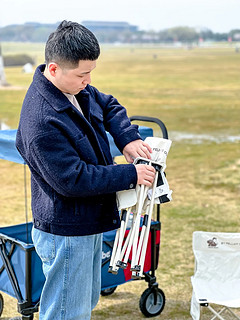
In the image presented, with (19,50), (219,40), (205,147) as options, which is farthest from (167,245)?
(219,40)

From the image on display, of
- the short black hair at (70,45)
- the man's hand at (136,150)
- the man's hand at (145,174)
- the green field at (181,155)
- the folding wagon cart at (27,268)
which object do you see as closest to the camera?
the short black hair at (70,45)

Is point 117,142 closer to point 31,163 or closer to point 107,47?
point 31,163

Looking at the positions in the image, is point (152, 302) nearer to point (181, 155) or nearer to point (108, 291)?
point (108, 291)

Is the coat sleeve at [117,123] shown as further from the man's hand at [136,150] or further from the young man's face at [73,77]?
the young man's face at [73,77]

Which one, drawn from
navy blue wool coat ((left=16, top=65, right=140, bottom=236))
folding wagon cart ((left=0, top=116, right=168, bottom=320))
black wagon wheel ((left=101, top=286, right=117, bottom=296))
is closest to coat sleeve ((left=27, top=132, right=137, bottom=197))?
navy blue wool coat ((left=16, top=65, right=140, bottom=236))

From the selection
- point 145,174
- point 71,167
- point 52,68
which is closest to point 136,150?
point 145,174

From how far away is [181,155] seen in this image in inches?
372

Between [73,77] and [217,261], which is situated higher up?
[73,77]

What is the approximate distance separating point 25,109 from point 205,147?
8682mm

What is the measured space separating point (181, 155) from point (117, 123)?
7.33m

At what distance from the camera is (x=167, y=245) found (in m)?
4.54

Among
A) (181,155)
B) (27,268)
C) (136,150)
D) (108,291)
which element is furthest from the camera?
(181,155)

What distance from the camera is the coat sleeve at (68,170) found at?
6.00 ft

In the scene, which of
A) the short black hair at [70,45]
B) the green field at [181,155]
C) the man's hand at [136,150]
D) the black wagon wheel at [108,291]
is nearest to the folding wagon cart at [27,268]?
the green field at [181,155]
